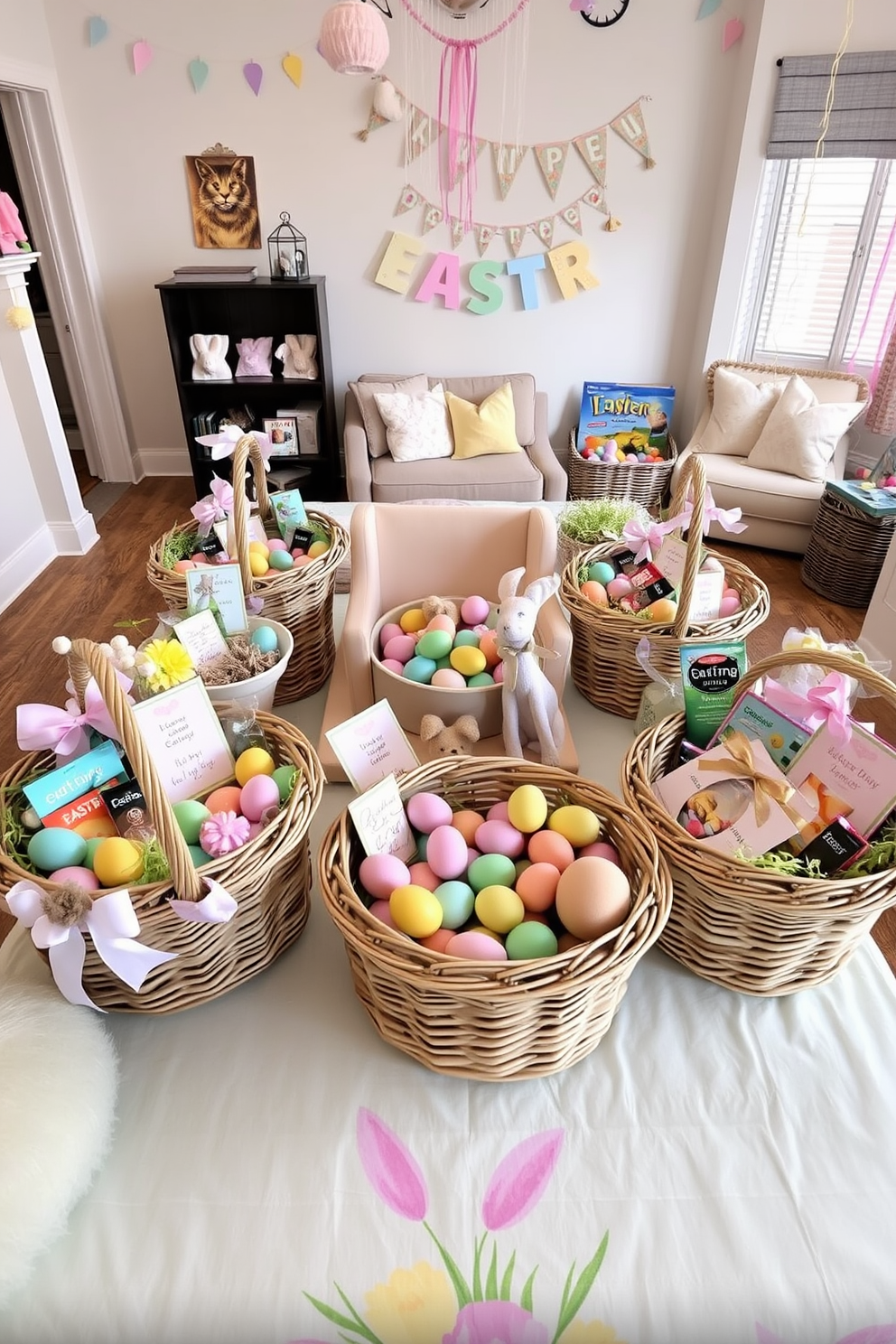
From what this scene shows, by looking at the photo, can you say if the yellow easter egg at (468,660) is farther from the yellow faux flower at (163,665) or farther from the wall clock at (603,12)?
the wall clock at (603,12)

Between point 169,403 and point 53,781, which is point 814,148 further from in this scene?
point 53,781

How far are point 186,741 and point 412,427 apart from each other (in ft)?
9.28

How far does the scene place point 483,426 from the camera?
365cm

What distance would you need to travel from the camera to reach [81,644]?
882mm

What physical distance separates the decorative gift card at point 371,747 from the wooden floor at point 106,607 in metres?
1.57

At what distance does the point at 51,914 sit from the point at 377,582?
3.17 feet

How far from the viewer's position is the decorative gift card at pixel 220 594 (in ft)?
4.27

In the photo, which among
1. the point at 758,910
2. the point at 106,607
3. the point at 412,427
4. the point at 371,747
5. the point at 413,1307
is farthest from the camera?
the point at 412,427

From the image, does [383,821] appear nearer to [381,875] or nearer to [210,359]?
[381,875]

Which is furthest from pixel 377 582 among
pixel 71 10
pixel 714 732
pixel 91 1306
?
pixel 71 10

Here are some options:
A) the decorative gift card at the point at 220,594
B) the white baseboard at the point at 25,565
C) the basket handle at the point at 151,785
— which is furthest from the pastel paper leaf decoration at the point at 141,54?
the basket handle at the point at 151,785

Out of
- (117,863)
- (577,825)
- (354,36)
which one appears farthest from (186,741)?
(354,36)

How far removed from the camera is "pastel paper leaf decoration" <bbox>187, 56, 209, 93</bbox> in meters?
3.40

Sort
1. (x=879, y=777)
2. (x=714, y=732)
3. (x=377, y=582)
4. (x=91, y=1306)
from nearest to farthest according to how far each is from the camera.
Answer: (x=91, y=1306) → (x=879, y=777) → (x=714, y=732) → (x=377, y=582)
